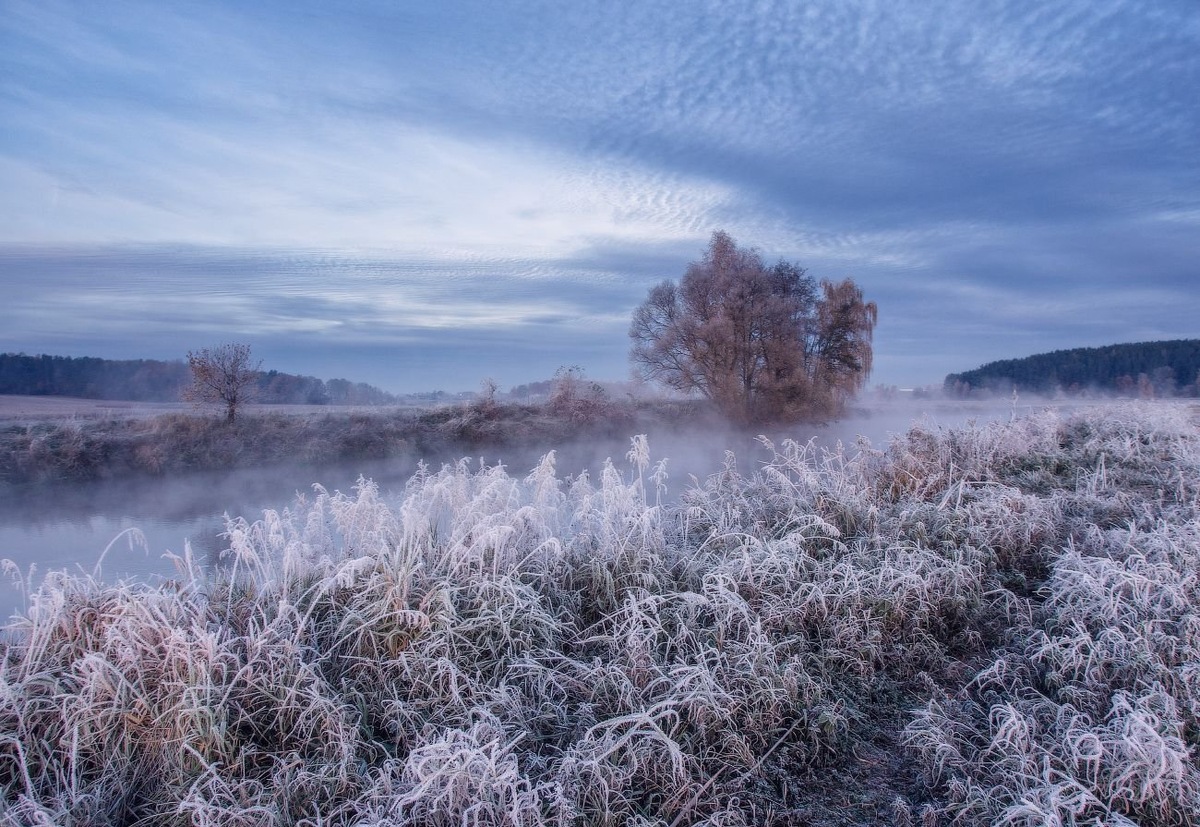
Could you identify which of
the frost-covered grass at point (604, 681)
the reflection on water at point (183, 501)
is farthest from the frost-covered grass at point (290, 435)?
the frost-covered grass at point (604, 681)

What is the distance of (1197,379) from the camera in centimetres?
2647

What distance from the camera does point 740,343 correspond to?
27406 mm

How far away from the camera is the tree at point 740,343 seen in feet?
89.2

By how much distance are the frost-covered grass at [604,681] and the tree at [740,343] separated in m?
21.6

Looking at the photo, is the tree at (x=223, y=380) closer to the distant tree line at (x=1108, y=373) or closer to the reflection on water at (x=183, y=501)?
the reflection on water at (x=183, y=501)

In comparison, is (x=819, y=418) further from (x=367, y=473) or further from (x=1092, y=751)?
(x=1092, y=751)

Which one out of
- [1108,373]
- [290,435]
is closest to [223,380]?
[290,435]

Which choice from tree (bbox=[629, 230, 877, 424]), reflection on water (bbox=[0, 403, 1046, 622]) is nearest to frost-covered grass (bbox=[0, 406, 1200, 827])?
reflection on water (bbox=[0, 403, 1046, 622])

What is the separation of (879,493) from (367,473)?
16520 millimetres

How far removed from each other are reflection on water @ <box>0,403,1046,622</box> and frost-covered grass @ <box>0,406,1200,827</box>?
1.43 meters

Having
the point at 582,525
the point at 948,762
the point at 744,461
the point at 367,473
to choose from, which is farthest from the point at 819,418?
the point at 948,762

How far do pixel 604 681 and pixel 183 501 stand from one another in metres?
15.9

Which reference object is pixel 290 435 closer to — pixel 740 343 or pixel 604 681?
pixel 740 343

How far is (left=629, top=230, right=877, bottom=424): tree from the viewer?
89.2 feet
